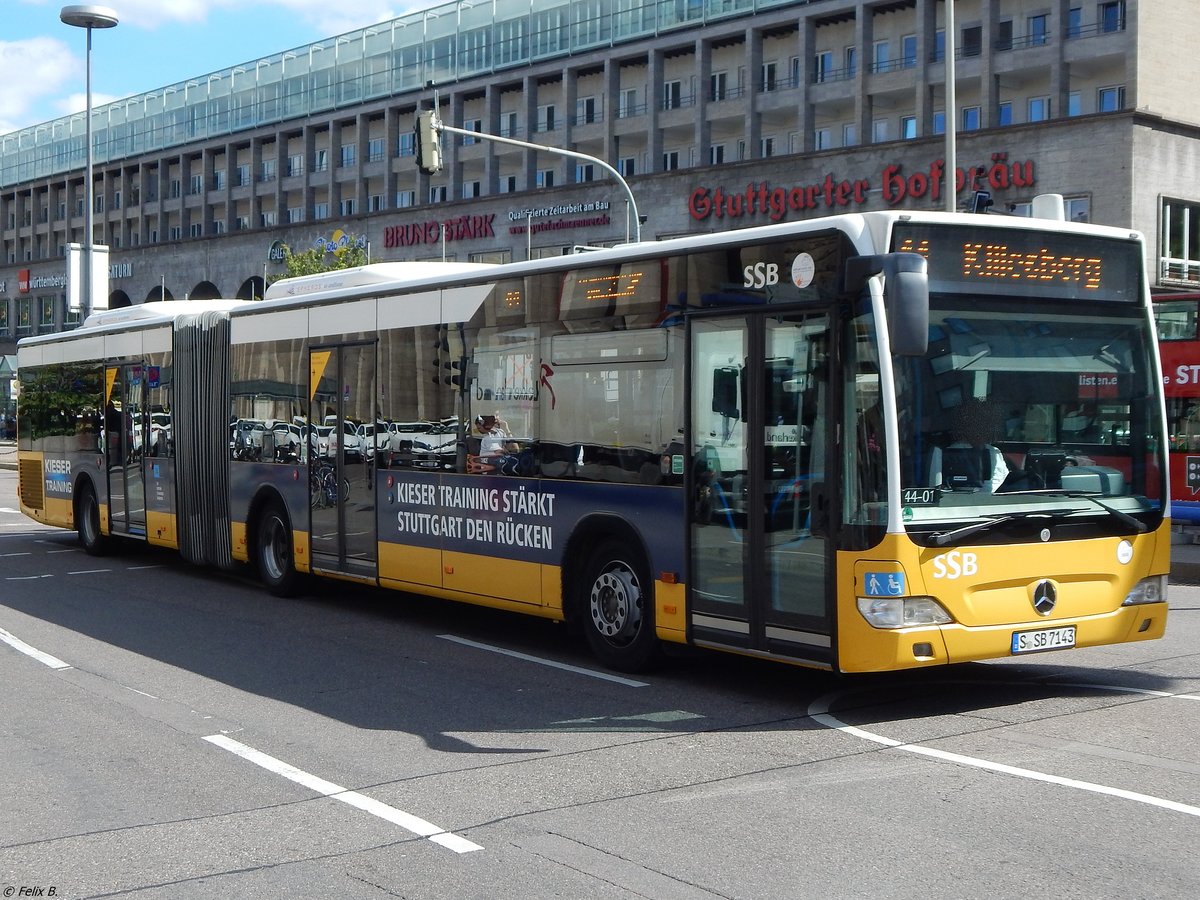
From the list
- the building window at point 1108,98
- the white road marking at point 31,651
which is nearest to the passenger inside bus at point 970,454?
the white road marking at point 31,651

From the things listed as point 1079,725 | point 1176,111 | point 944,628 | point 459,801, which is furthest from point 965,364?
point 1176,111

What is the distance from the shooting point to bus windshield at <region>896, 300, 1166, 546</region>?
824 cm

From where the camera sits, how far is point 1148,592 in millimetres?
9141

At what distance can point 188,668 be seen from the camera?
10.5 metres

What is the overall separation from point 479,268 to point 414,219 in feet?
152

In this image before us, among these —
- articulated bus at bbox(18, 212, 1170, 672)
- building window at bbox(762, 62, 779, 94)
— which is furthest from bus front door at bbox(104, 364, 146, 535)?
building window at bbox(762, 62, 779, 94)

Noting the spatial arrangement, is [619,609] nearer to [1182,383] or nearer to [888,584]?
[888,584]

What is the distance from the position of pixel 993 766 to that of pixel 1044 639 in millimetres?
1564

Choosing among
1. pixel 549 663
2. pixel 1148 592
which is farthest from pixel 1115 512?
pixel 549 663

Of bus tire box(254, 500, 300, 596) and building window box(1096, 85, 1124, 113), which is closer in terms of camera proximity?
bus tire box(254, 500, 300, 596)

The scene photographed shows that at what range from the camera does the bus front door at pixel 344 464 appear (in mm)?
13094

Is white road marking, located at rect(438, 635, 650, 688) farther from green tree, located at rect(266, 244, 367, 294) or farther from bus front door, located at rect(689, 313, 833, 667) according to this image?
green tree, located at rect(266, 244, 367, 294)

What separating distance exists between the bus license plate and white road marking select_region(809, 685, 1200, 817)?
1018mm

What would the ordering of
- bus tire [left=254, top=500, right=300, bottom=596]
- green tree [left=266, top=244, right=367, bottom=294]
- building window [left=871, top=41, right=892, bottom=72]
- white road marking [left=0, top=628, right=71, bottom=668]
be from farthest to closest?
building window [left=871, top=41, right=892, bottom=72] → green tree [left=266, top=244, right=367, bottom=294] → bus tire [left=254, top=500, right=300, bottom=596] → white road marking [left=0, top=628, right=71, bottom=668]
